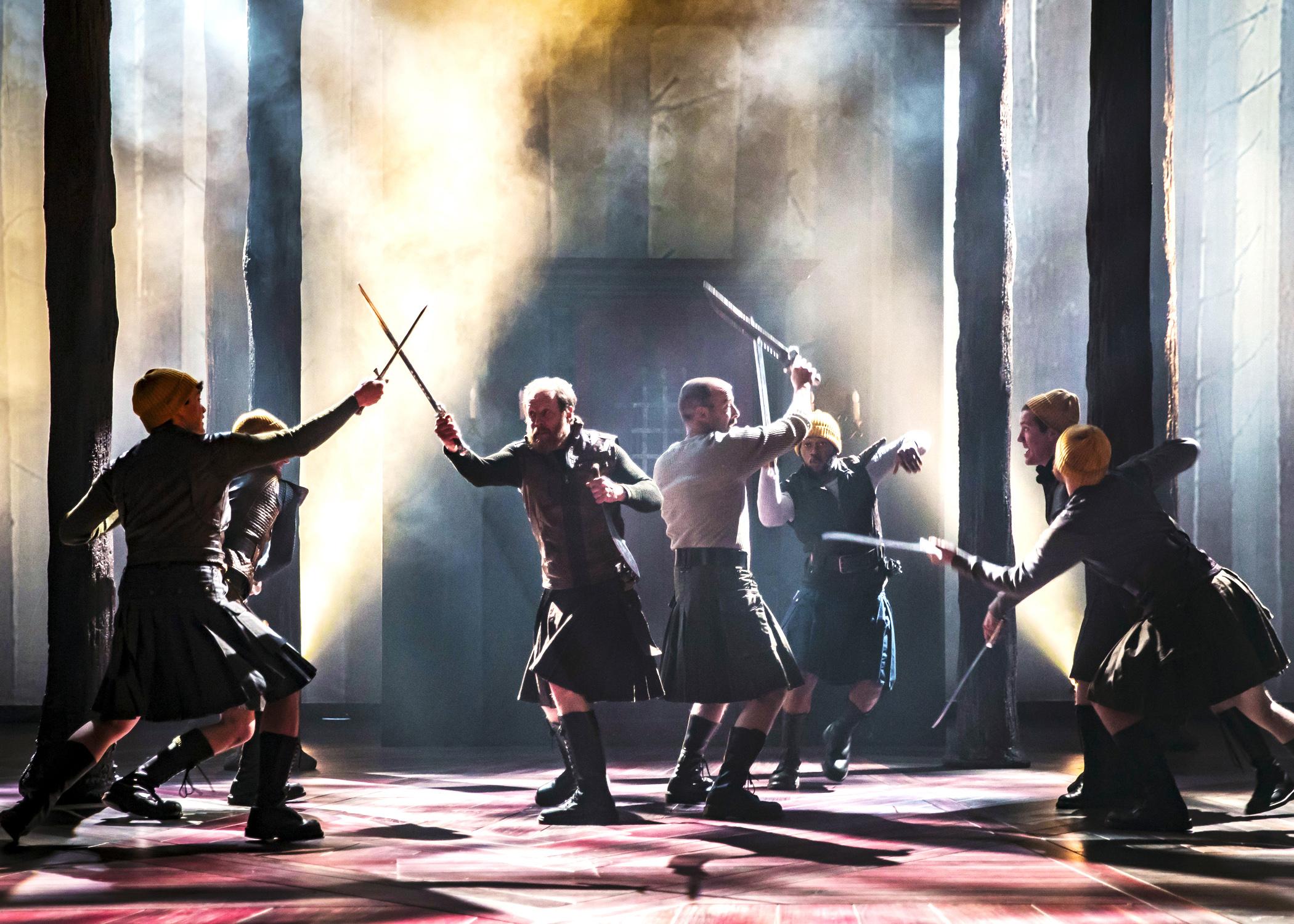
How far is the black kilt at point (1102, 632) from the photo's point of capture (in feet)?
15.8

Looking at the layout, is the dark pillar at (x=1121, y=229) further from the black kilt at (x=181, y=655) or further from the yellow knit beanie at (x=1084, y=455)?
the black kilt at (x=181, y=655)

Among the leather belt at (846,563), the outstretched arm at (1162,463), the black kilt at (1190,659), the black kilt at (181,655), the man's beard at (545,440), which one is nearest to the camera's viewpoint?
the black kilt at (181,655)

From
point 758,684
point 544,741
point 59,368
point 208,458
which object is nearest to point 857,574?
point 758,684

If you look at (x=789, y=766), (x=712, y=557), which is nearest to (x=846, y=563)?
(x=789, y=766)

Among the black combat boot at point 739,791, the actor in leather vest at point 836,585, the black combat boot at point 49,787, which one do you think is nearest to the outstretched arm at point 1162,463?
the actor in leather vest at point 836,585

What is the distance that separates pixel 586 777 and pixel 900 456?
213 cm

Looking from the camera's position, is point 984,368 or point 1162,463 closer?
point 1162,463

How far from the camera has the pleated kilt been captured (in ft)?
18.6

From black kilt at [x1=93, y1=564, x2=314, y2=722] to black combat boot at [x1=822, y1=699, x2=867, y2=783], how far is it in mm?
2623

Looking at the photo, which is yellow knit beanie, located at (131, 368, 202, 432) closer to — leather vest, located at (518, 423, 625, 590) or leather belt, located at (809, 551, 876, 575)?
leather vest, located at (518, 423, 625, 590)

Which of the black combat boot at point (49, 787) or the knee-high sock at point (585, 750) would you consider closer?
the black combat boot at point (49, 787)

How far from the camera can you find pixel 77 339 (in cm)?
503

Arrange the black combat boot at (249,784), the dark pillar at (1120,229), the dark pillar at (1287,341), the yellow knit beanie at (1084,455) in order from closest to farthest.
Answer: the yellow knit beanie at (1084,455), the black combat boot at (249,784), the dark pillar at (1120,229), the dark pillar at (1287,341)

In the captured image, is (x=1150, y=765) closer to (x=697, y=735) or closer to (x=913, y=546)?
(x=913, y=546)
